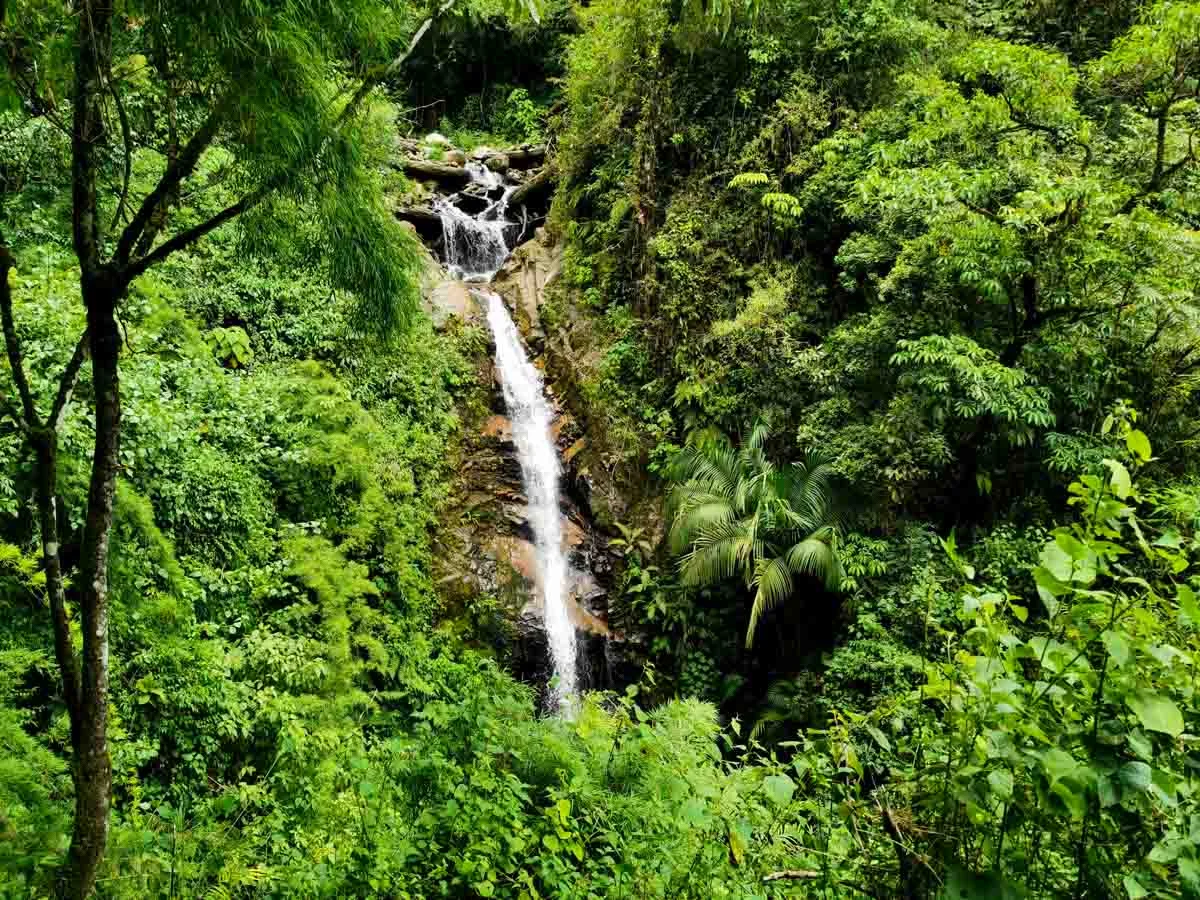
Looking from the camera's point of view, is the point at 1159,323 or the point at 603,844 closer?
the point at 603,844

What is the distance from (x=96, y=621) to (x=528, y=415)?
8542mm

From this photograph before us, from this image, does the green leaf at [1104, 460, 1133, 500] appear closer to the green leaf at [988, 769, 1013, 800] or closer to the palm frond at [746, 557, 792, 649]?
the green leaf at [988, 769, 1013, 800]

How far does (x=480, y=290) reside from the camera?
42.7 ft

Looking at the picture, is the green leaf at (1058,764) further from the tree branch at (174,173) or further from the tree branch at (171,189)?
the tree branch at (174,173)

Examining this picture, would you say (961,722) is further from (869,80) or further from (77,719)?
(869,80)

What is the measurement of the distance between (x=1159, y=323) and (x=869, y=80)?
5.13m

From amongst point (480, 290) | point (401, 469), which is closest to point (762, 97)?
point (480, 290)

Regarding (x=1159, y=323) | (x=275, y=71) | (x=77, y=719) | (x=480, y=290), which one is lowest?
(x=77, y=719)

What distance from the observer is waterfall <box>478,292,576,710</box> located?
873 cm

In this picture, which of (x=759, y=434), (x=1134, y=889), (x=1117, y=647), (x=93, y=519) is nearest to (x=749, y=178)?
(x=759, y=434)

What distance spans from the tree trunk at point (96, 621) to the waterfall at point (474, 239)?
11595 mm

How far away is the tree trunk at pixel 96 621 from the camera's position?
7.88ft

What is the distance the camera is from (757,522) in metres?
7.78

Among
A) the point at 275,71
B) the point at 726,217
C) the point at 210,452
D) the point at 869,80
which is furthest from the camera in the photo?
the point at 726,217
